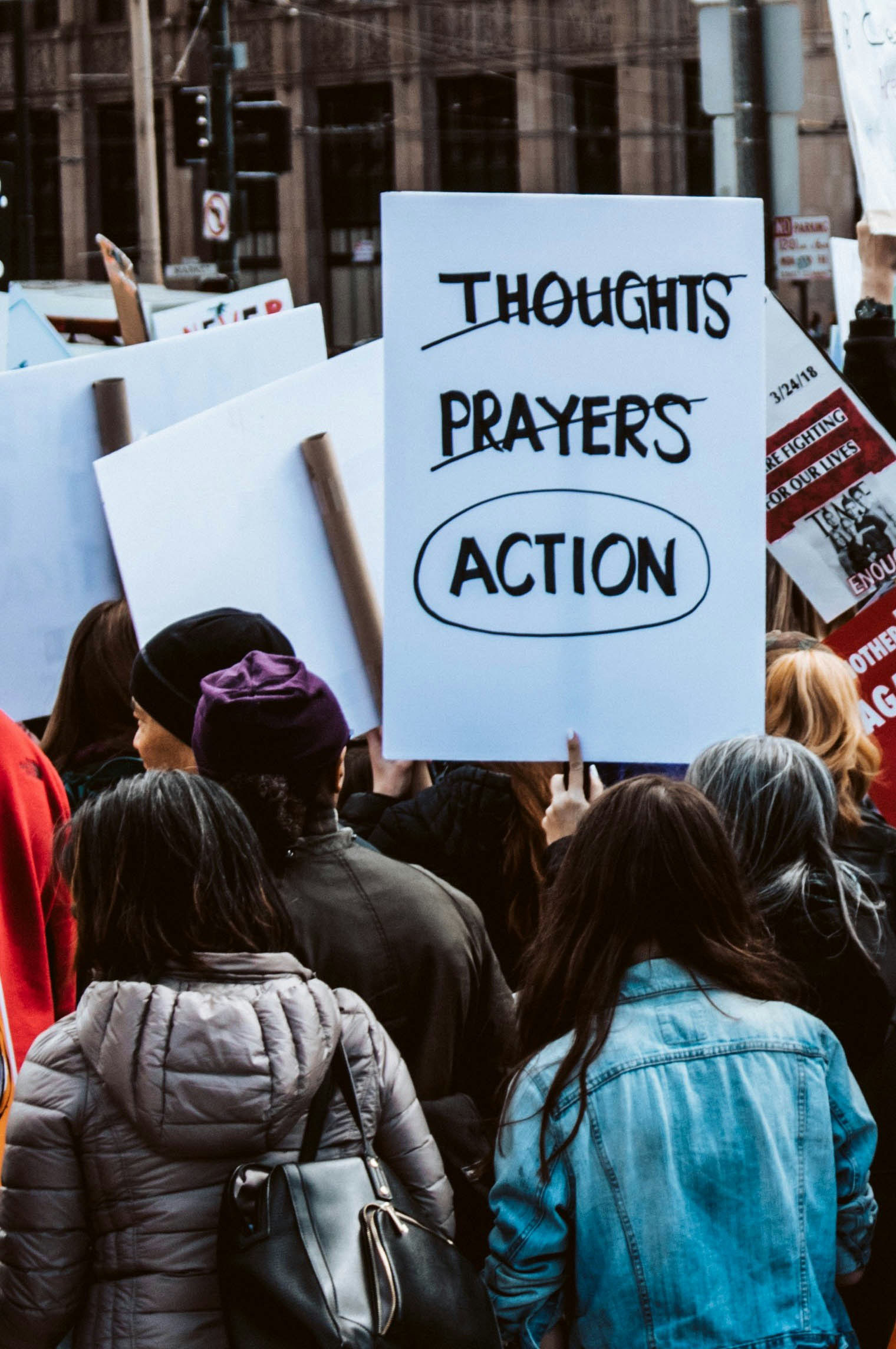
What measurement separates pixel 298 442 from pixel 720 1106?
1621mm

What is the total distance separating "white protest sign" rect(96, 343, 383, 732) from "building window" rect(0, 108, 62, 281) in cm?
3244

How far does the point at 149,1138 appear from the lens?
6.16 feet

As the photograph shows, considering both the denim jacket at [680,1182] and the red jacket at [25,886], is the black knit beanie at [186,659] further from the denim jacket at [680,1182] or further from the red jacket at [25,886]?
the denim jacket at [680,1182]

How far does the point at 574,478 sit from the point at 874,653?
0.99 metres

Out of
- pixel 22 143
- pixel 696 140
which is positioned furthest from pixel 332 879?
pixel 696 140

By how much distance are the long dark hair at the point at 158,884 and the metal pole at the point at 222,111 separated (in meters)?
17.7

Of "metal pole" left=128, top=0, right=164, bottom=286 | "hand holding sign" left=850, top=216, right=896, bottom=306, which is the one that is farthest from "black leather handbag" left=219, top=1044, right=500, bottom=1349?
"metal pole" left=128, top=0, right=164, bottom=286

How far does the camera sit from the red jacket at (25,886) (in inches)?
103

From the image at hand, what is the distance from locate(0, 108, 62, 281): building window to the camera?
33875 mm

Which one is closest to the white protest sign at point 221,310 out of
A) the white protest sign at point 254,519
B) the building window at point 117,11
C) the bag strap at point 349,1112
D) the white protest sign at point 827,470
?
the white protest sign at point 827,470

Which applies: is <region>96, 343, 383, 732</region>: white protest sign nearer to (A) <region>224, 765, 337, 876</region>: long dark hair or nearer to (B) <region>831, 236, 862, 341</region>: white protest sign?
(A) <region>224, 765, 337, 876</region>: long dark hair

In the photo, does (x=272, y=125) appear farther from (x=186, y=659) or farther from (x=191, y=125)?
(x=186, y=659)

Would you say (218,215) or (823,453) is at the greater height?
(218,215)

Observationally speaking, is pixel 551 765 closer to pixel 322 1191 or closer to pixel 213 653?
pixel 213 653
